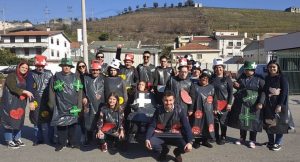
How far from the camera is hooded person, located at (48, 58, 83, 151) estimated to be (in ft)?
22.4

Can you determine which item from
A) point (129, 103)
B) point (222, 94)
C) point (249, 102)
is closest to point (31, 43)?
point (129, 103)

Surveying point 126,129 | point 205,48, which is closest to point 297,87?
point 126,129

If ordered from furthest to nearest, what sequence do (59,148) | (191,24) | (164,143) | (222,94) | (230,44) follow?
(191,24)
(230,44)
(222,94)
(59,148)
(164,143)

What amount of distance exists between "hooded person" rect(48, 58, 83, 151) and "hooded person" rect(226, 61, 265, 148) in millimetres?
3107

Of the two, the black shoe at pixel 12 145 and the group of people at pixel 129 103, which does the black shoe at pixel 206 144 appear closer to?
the group of people at pixel 129 103

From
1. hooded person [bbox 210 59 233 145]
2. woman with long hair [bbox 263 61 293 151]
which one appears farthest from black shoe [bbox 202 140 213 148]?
woman with long hair [bbox 263 61 293 151]

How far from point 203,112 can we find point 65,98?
2.66m

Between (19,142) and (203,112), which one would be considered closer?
(203,112)

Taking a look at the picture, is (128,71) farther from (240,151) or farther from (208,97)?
(240,151)

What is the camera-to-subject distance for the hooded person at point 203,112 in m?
6.75

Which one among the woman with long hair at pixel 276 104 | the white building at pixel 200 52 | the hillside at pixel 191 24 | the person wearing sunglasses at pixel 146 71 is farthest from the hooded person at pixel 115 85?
the hillside at pixel 191 24

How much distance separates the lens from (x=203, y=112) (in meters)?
6.79

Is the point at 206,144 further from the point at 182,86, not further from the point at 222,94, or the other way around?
the point at 182,86

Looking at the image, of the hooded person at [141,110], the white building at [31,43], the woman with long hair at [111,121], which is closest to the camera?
the woman with long hair at [111,121]
